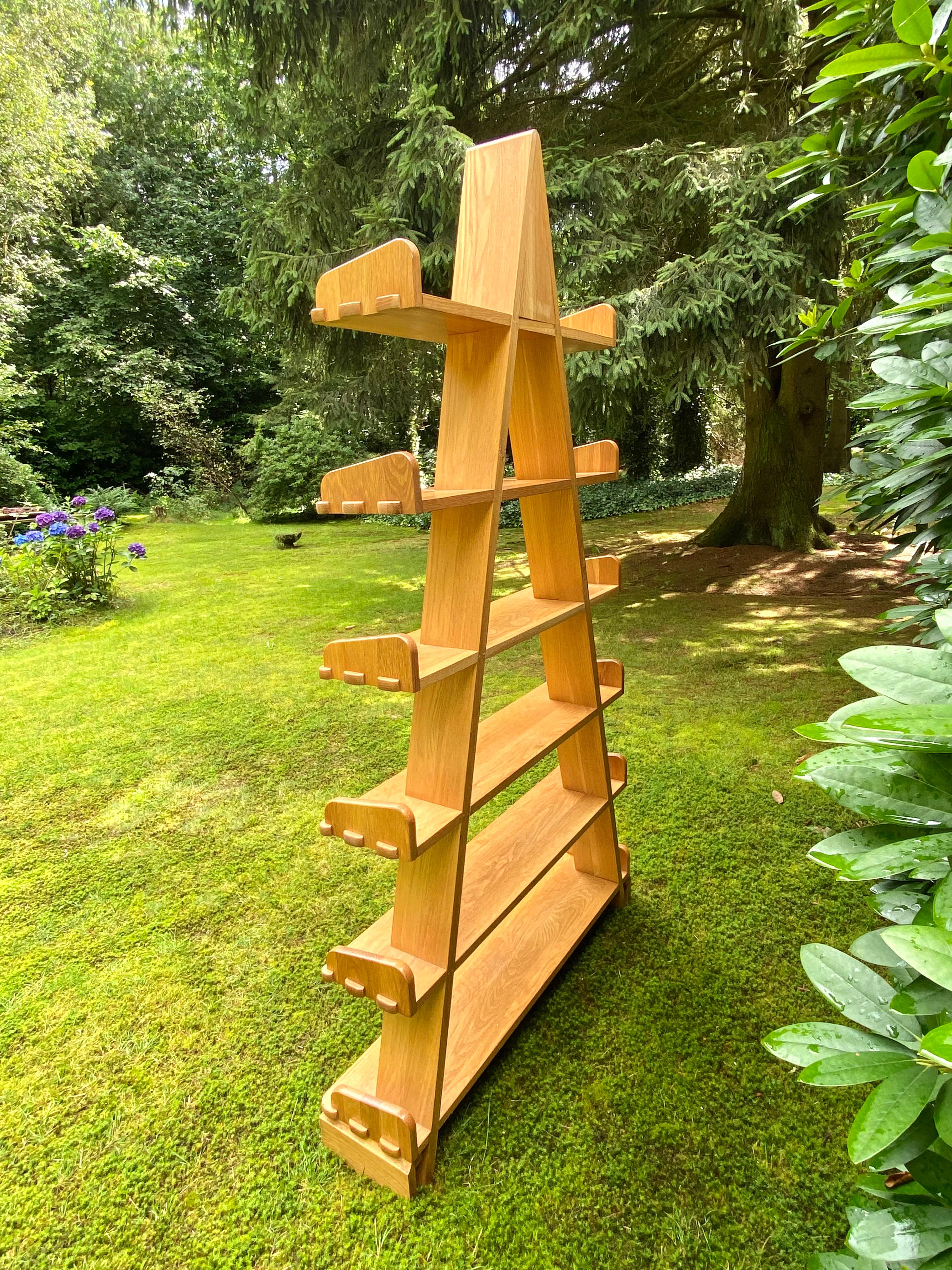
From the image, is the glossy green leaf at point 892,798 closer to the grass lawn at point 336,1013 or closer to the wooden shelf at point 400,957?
the wooden shelf at point 400,957

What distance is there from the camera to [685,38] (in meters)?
5.22

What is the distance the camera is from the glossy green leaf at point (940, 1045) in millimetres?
379

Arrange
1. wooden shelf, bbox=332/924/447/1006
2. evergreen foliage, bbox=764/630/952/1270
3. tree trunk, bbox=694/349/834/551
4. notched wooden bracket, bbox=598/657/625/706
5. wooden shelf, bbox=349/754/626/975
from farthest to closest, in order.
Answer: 1. tree trunk, bbox=694/349/834/551
2. notched wooden bracket, bbox=598/657/625/706
3. wooden shelf, bbox=349/754/626/975
4. wooden shelf, bbox=332/924/447/1006
5. evergreen foliage, bbox=764/630/952/1270

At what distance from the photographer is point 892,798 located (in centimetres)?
58

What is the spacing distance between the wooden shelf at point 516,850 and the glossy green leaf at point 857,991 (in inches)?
33.3

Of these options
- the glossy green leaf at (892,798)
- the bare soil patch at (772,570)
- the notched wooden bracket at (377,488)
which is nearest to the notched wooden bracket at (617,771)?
the notched wooden bracket at (377,488)

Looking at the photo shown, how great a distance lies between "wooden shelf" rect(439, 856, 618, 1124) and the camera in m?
1.54

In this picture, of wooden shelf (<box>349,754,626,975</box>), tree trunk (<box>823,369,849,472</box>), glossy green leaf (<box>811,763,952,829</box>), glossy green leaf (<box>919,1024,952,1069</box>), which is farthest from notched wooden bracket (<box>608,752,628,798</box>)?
tree trunk (<box>823,369,849,472</box>)

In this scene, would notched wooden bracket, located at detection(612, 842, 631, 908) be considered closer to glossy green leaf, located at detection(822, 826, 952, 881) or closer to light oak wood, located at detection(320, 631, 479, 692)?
light oak wood, located at detection(320, 631, 479, 692)

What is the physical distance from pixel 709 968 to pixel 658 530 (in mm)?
7087

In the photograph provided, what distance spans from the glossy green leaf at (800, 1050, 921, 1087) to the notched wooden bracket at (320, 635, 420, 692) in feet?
2.37

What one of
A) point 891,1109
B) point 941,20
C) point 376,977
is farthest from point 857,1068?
point 941,20

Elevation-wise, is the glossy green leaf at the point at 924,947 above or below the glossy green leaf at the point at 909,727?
below

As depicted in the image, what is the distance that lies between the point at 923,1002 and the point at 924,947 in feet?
0.53
